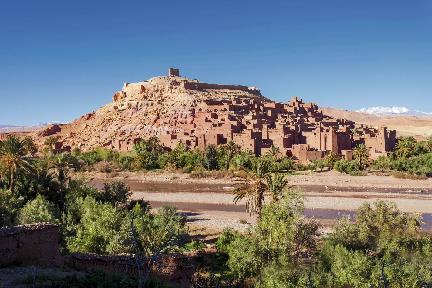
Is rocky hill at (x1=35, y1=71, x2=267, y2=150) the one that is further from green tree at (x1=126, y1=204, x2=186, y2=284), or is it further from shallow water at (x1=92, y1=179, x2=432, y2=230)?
green tree at (x1=126, y1=204, x2=186, y2=284)

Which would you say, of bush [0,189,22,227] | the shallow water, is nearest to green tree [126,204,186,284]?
bush [0,189,22,227]

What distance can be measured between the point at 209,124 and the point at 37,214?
1764 inches

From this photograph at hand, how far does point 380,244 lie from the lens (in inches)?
693

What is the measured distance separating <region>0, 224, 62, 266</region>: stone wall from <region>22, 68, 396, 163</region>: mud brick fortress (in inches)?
1626

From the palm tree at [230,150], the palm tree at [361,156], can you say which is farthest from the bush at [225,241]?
the palm tree at [361,156]

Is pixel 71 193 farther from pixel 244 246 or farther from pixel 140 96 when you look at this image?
pixel 140 96

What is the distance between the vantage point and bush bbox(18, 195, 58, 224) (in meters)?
18.8

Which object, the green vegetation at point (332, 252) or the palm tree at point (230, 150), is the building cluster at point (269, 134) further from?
the green vegetation at point (332, 252)

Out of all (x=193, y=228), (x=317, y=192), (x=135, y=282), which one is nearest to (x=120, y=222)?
(x=135, y=282)

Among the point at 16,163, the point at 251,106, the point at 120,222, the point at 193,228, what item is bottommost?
the point at 193,228

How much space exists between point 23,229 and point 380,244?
40.3 ft

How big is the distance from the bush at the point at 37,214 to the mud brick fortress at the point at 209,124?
34.7m

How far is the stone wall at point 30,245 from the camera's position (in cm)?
1202

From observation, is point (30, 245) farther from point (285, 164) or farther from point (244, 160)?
point (285, 164)
